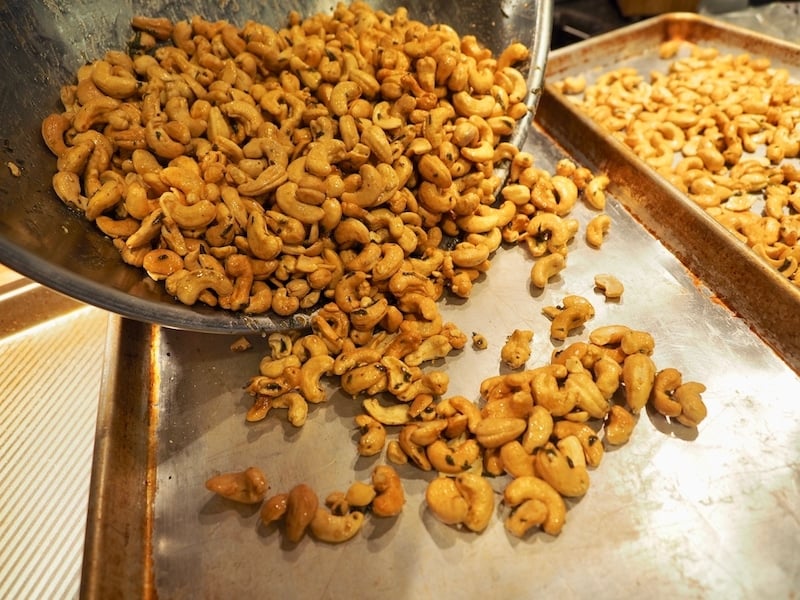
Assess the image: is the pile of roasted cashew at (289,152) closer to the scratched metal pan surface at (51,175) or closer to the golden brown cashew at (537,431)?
the scratched metal pan surface at (51,175)

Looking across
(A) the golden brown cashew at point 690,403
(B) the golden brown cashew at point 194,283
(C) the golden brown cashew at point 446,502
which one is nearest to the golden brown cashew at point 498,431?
(C) the golden brown cashew at point 446,502

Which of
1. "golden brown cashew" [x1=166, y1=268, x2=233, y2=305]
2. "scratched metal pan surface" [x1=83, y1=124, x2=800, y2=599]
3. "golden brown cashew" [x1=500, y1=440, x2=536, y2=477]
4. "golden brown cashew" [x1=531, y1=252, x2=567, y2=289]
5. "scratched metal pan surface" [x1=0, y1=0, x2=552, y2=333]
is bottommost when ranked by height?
"scratched metal pan surface" [x1=83, y1=124, x2=800, y2=599]

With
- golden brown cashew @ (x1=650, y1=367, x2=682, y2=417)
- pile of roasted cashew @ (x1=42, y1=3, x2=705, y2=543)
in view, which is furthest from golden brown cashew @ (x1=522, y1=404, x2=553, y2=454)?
golden brown cashew @ (x1=650, y1=367, x2=682, y2=417)

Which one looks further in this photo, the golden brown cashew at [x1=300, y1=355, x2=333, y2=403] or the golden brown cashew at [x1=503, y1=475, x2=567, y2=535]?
the golden brown cashew at [x1=300, y1=355, x2=333, y2=403]

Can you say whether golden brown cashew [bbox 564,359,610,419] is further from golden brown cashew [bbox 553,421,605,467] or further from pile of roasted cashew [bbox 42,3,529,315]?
pile of roasted cashew [bbox 42,3,529,315]

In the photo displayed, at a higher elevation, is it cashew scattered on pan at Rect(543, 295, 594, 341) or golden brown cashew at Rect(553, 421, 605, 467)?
cashew scattered on pan at Rect(543, 295, 594, 341)

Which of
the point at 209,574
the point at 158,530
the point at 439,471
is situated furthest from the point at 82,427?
the point at 439,471

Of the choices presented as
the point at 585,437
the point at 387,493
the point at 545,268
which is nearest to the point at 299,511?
the point at 387,493

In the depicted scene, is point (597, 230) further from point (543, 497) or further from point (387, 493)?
point (387, 493)
